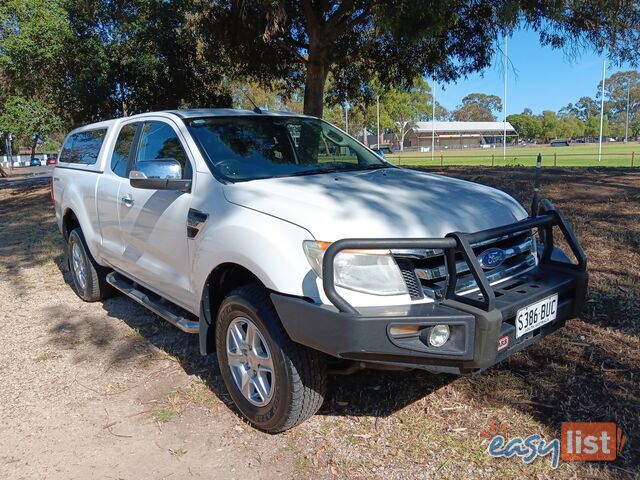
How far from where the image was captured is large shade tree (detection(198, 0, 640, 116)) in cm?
835

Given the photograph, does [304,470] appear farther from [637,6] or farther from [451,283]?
[637,6]

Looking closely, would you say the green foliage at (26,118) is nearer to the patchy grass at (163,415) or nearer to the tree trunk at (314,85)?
the tree trunk at (314,85)

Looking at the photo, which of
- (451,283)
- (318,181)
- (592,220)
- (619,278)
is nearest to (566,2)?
(592,220)

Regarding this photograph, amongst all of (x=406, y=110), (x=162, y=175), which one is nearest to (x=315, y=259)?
(x=162, y=175)

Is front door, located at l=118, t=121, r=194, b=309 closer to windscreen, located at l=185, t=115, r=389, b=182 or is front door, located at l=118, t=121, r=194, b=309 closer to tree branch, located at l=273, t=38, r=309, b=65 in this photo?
windscreen, located at l=185, t=115, r=389, b=182

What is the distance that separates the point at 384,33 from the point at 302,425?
9290 millimetres

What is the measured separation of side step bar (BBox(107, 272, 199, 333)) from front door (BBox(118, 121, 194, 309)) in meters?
0.12

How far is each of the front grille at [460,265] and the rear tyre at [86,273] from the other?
12.6ft

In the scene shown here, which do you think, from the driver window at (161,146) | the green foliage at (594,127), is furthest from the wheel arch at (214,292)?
the green foliage at (594,127)

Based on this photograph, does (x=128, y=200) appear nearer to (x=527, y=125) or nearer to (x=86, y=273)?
(x=86, y=273)

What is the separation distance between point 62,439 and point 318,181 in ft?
7.22

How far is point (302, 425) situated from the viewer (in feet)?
10.4

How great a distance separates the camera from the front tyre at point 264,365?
2.78 meters

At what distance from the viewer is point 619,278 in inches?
194
